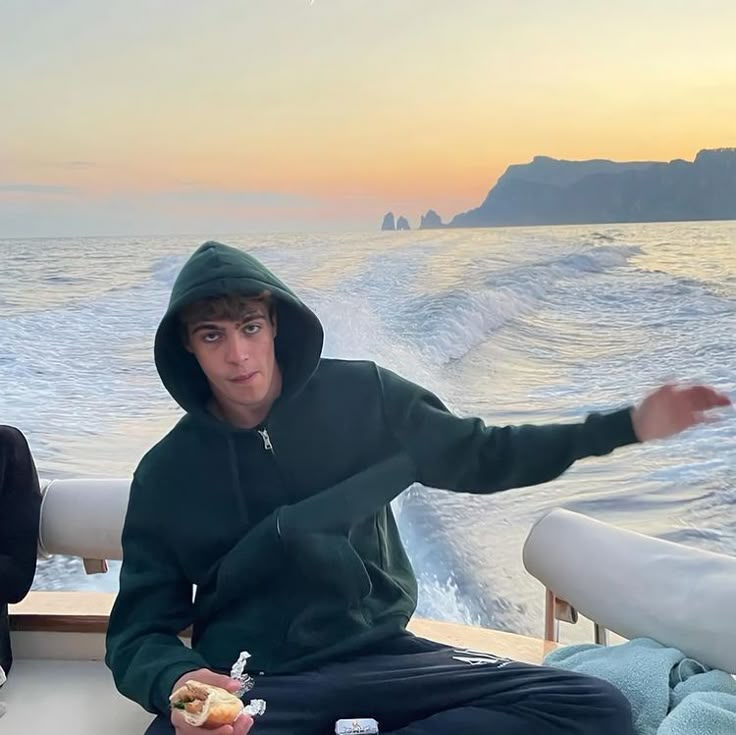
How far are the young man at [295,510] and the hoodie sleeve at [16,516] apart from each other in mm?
302

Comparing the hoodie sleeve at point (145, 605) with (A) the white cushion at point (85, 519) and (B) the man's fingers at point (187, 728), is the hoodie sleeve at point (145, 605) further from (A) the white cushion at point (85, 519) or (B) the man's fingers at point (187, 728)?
(A) the white cushion at point (85, 519)

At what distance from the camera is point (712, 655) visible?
1.12 m

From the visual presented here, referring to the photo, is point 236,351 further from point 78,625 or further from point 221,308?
point 78,625

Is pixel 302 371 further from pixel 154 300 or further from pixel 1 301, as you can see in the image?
pixel 1 301

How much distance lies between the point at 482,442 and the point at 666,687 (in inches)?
15.5

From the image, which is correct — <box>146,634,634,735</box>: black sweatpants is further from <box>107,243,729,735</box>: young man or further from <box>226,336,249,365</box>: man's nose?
<box>226,336,249,365</box>: man's nose

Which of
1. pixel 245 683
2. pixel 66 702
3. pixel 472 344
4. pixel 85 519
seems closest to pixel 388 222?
pixel 472 344

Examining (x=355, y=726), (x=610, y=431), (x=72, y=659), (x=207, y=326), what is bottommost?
(x=72, y=659)

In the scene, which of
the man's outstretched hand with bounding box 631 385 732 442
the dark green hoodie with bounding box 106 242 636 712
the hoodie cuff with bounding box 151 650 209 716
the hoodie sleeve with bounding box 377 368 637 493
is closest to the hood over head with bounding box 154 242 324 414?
the dark green hoodie with bounding box 106 242 636 712

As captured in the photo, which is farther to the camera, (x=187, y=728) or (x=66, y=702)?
(x=66, y=702)

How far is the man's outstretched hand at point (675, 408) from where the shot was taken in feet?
3.37

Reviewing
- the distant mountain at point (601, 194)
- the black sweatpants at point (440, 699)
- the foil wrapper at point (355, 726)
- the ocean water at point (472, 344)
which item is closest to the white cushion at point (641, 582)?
the black sweatpants at point (440, 699)

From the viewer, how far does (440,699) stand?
3.60 feet

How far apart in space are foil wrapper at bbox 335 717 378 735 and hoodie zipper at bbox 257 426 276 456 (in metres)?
0.36
